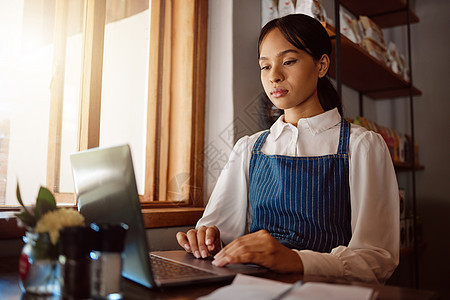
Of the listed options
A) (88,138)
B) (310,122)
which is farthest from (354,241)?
(88,138)

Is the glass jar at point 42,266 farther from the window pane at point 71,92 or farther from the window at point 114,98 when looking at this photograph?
the window pane at point 71,92

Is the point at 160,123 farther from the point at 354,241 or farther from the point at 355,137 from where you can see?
the point at 354,241

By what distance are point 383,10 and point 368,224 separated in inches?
85.0

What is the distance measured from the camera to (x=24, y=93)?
A: 4.36 feet

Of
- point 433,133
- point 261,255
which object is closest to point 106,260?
point 261,255

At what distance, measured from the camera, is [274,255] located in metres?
0.82

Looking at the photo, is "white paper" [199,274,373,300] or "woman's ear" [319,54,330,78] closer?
"white paper" [199,274,373,300]

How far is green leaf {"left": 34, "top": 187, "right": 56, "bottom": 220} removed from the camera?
0.62m

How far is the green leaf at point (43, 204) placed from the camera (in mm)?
625

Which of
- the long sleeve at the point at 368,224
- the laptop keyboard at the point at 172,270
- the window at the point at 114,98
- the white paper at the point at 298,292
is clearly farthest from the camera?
the window at the point at 114,98

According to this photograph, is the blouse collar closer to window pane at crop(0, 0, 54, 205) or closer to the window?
the window

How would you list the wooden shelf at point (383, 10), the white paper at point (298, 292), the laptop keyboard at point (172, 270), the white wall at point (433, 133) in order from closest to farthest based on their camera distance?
the white paper at point (298, 292) < the laptop keyboard at point (172, 270) < the wooden shelf at point (383, 10) < the white wall at point (433, 133)

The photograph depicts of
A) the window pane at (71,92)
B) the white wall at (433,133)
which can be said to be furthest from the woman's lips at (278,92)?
the white wall at (433,133)

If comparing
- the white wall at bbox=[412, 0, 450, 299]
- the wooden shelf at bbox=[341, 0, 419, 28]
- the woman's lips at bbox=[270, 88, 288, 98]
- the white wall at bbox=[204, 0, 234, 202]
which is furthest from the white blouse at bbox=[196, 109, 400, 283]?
the white wall at bbox=[412, 0, 450, 299]
